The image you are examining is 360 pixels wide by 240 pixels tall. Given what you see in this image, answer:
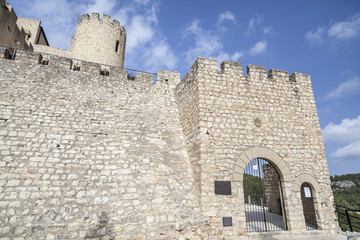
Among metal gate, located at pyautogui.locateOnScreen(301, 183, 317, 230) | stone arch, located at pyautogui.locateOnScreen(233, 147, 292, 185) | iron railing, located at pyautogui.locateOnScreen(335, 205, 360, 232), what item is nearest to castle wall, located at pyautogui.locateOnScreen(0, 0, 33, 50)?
stone arch, located at pyautogui.locateOnScreen(233, 147, 292, 185)

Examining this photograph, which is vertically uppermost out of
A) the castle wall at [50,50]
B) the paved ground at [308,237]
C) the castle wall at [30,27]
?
the castle wall at [30,27]

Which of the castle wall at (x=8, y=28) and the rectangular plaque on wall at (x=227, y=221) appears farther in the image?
the castle wall at (x=8, y=28)

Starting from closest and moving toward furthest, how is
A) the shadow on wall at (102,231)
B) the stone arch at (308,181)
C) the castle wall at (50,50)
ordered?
the shadow on wall at (102,231)
the stone arch at (308,181)
the castle wall at (50,50)

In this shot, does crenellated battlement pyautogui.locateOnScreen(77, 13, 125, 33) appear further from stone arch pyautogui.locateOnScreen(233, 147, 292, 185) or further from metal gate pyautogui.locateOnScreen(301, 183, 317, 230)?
metal gate pyautogui.locateOnScreen(301, 183, 317, 230)

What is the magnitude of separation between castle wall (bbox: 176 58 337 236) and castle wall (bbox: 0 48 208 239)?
969 millimetres

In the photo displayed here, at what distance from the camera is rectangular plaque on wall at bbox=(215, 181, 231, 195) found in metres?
5.90

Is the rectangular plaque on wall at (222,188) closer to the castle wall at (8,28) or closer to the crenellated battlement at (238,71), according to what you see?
the crenellated battlement at (238,71)

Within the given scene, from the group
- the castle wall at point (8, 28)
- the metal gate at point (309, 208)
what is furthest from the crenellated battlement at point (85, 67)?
the metal gate at point (309, 208)

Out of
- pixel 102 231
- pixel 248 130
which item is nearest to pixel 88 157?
pixel 102 231

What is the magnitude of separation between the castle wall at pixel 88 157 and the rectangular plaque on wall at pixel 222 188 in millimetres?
740

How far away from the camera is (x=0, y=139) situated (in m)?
5.80

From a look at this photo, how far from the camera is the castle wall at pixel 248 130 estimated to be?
602 centimetres

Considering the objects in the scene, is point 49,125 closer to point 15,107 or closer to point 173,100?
point 15,107

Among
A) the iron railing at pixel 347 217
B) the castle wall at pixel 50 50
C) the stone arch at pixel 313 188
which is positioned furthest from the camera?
the castle wall at pixel 50 50
